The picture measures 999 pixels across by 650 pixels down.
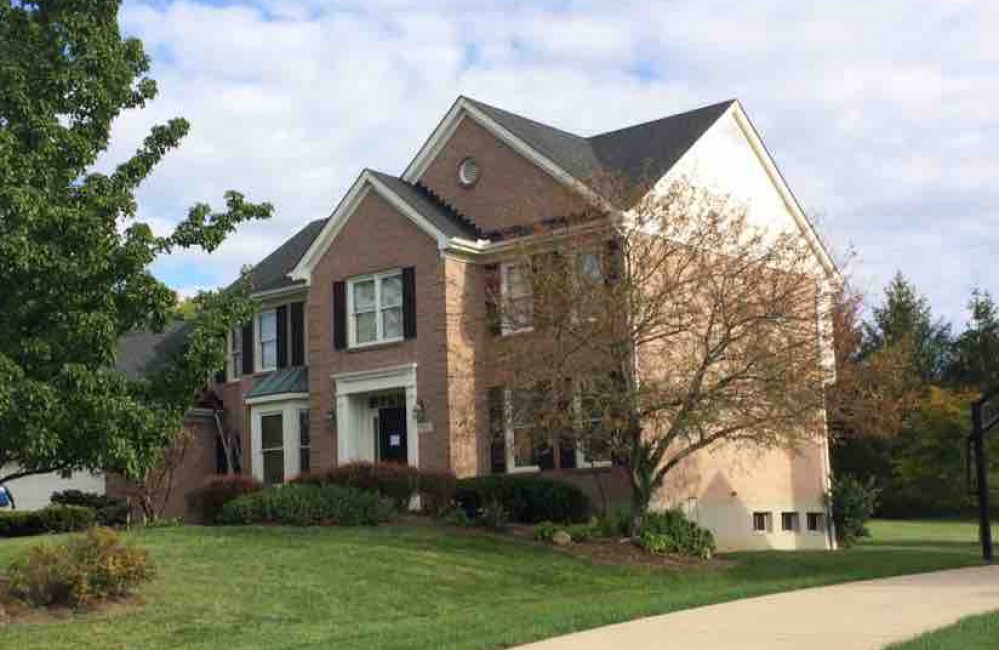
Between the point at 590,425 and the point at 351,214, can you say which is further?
the point at 351,214

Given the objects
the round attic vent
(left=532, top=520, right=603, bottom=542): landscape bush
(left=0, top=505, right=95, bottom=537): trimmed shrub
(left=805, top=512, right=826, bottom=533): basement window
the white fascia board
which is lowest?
(left=805, top=512, right=826, bottom=533): basement window

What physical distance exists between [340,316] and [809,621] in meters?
18.2

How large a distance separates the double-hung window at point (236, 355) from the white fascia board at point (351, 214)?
13.2ft

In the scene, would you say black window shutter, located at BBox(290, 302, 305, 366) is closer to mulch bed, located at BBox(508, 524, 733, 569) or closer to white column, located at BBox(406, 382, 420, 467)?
white column, located at BBox(406, 382, 420, 467)

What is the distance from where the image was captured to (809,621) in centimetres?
1358

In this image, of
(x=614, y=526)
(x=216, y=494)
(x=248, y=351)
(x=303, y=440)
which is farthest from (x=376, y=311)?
(x=614, y=526)

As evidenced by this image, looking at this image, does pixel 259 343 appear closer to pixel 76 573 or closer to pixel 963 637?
pixel 76 573

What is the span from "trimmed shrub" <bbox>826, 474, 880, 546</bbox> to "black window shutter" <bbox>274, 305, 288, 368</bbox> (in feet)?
44.9

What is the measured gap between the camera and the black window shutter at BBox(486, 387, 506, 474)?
84.0 ft

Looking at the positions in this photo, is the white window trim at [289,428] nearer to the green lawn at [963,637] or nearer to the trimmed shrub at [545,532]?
the trimmed shrub at [545,532]

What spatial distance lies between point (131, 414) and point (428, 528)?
9.46 meters

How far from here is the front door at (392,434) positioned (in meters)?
29.5

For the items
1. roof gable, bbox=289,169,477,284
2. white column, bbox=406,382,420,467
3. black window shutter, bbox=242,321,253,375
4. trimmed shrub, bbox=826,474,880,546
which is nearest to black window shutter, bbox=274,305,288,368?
black window shutter, bbox=242,321,253,375

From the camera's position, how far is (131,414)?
14742 millimetres
